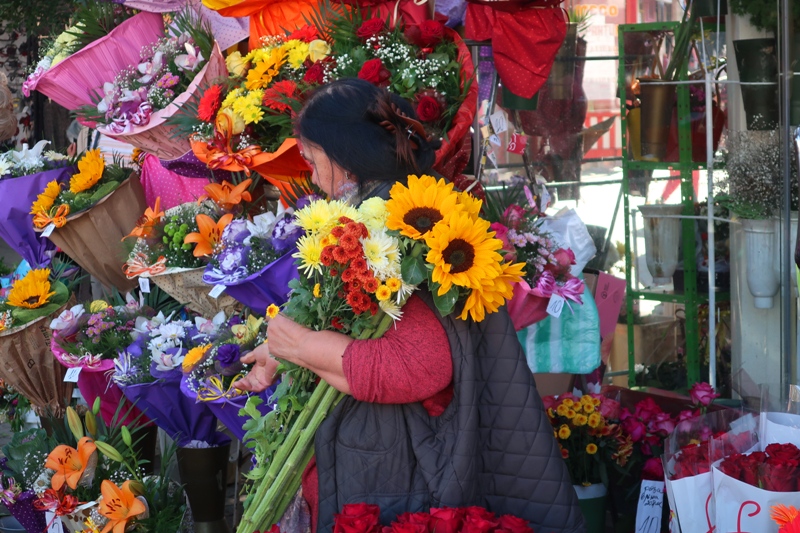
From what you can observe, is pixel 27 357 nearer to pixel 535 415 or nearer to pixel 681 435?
pixel 535 415

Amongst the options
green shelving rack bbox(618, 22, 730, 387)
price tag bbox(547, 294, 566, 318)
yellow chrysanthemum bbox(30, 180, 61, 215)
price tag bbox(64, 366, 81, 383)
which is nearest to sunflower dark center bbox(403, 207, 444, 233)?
price tag bbox(547, 294, 566, 318)

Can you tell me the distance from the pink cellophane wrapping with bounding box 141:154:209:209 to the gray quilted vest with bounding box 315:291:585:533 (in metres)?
1.96

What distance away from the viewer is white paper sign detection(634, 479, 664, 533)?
2.31 m

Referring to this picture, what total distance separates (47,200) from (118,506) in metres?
1.43

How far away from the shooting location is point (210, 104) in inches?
111

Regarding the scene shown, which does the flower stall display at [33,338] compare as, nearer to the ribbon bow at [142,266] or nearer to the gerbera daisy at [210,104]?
the ribbon bow at [142,266]

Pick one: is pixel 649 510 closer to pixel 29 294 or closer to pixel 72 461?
pixel 72 461

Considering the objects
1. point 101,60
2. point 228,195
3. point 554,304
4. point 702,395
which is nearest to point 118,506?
point 228,195

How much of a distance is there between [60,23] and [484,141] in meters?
3.26

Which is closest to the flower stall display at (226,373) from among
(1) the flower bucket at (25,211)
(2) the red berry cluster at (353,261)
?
(2) the red berry cluster at (353,261)

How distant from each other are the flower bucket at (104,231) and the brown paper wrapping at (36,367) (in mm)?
205

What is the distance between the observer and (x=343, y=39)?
2781mm

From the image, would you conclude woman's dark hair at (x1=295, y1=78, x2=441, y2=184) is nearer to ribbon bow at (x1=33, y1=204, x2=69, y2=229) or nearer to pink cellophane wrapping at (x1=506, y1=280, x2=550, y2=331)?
pink cellophane wrapping at (x1=506, y1=280, x2=550, y2=331)

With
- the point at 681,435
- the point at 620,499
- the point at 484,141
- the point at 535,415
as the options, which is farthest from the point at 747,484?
the point at 484,141
